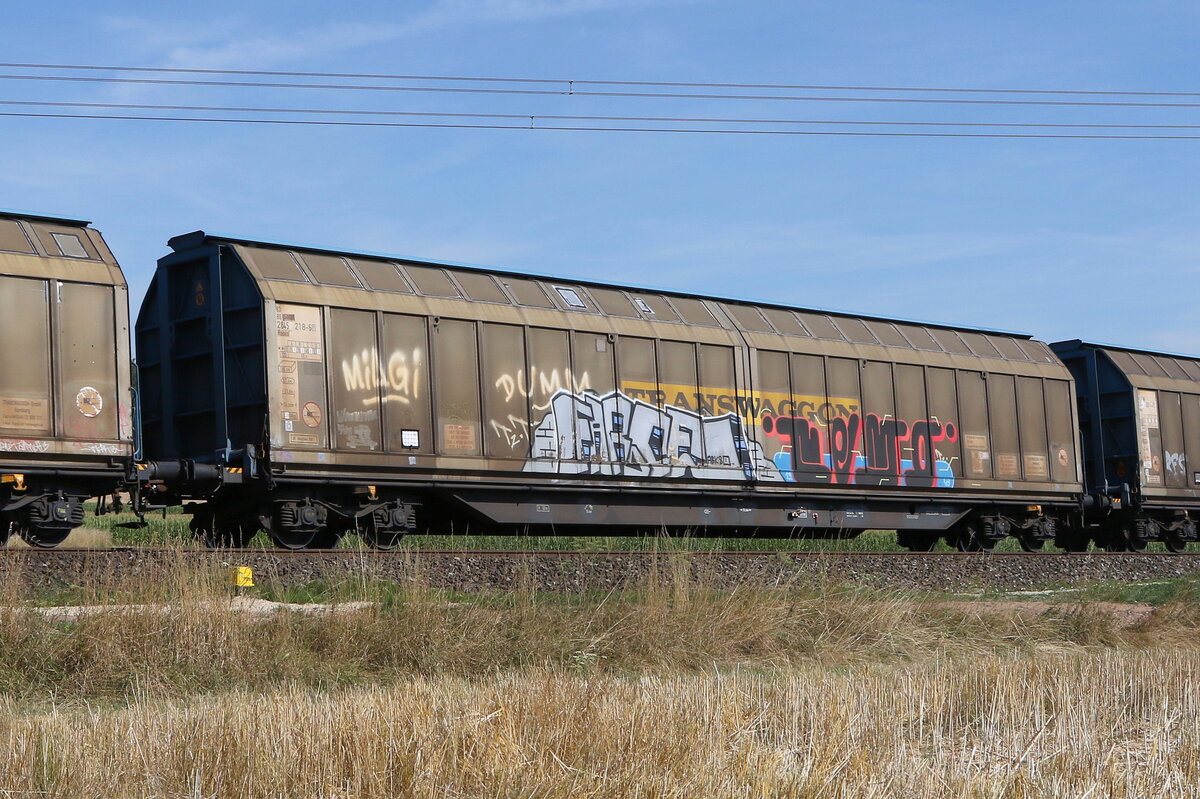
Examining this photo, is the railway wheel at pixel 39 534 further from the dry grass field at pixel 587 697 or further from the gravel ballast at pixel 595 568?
the dry grass field at pixel 587 697

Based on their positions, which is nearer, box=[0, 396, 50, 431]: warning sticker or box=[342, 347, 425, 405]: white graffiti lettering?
box=[0, 396, 50, 431]: warning sticker

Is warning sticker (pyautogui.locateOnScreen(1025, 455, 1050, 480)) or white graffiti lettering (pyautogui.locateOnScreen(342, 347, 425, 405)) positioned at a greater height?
white graffiti lettering (pyautogui.locateOnScreen(342, 347, 425, 405))

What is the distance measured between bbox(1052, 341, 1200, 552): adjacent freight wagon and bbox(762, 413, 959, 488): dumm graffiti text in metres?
5.24

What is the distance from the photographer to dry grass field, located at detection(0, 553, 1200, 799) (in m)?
5.45

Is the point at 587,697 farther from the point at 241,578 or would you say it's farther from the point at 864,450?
the point at 864,450

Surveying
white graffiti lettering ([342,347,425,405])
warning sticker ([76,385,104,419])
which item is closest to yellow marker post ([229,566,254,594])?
warning sticker ([76,385,104,419])

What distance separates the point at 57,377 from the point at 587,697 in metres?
9.22

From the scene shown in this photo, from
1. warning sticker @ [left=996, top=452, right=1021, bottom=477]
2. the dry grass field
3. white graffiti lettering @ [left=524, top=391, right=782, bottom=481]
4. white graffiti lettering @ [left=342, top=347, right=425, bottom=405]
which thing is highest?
white graffiti lettering @ [left=342, top=347, right=425, bottom=405]

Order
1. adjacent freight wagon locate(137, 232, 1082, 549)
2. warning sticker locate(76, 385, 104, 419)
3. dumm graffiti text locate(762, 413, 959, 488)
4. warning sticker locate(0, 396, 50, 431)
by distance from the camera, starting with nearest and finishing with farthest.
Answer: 1. warning sticker locate(0, 396, 50, 431)
2. warning sticker locate(76, 385, 104, 419)
3. adjacent freight wagon locate(137, 232, 1082, 549)
4. dumm graffiti text locate(762, 413, 959, 488)

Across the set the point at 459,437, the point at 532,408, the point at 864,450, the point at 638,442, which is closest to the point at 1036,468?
the point at 864,450

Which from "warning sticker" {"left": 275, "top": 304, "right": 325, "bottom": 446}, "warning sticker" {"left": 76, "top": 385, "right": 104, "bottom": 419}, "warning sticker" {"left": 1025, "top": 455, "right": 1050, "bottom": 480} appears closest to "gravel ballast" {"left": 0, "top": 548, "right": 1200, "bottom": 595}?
"warning sticker" {"left": 76, "top": 385, "right": 104, "bottom": 419}

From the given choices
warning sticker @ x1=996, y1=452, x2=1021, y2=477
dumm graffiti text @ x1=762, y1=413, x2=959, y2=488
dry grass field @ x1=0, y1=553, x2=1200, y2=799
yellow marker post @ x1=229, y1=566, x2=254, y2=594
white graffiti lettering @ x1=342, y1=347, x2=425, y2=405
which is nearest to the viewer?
dry grass field @ x1=0, y1=553, x2=1200, y2=799

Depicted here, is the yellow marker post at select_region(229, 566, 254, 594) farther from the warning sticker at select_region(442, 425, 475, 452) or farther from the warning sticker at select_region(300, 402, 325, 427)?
the warning sticker at select_region(442, 425, 475, 452)

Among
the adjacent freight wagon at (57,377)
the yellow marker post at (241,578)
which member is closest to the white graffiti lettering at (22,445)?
the adjacent freight wagon at (57,377)
